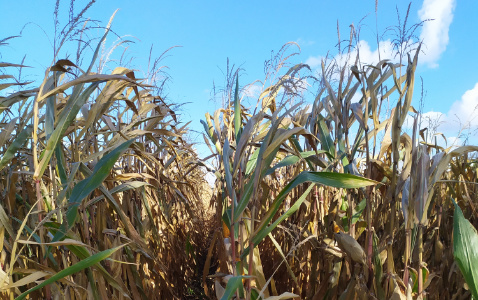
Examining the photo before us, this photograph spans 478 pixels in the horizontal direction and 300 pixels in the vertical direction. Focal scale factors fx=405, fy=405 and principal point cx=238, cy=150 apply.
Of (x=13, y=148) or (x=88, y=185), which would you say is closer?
(x=88, y=185)

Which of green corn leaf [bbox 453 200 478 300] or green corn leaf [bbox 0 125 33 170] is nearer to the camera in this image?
green corn leaf [bbox 453 200 478 300]

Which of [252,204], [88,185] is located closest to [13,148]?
[88,185]

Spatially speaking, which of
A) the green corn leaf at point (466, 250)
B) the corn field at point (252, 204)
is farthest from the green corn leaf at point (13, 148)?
the green corn leaf at point (466, 250)

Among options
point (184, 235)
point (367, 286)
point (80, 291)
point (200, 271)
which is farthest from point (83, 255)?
point (200, 271)

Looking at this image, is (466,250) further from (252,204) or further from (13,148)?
(13,148)

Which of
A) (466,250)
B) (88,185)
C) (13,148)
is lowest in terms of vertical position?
(466,250)

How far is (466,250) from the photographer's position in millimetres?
982

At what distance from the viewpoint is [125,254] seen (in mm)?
1536

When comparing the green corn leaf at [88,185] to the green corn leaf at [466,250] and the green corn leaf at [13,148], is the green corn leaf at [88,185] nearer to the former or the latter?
the green corn leaf at [13,148]

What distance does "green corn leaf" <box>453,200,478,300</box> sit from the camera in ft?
3.21

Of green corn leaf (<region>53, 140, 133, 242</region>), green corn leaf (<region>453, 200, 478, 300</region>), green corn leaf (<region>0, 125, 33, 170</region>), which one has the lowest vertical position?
green corn leaf (<region>453, 200, 478, 300</region>)

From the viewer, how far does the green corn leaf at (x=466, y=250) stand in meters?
0.98

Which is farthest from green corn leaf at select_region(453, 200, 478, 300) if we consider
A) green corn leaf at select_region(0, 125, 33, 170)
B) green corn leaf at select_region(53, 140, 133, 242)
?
green corn leaf at select_region(0, 125, 33, 170)

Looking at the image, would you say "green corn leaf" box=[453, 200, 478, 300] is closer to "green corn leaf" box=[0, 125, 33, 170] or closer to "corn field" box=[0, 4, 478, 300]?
"corn field" box=[0, 4, 478, 300]
